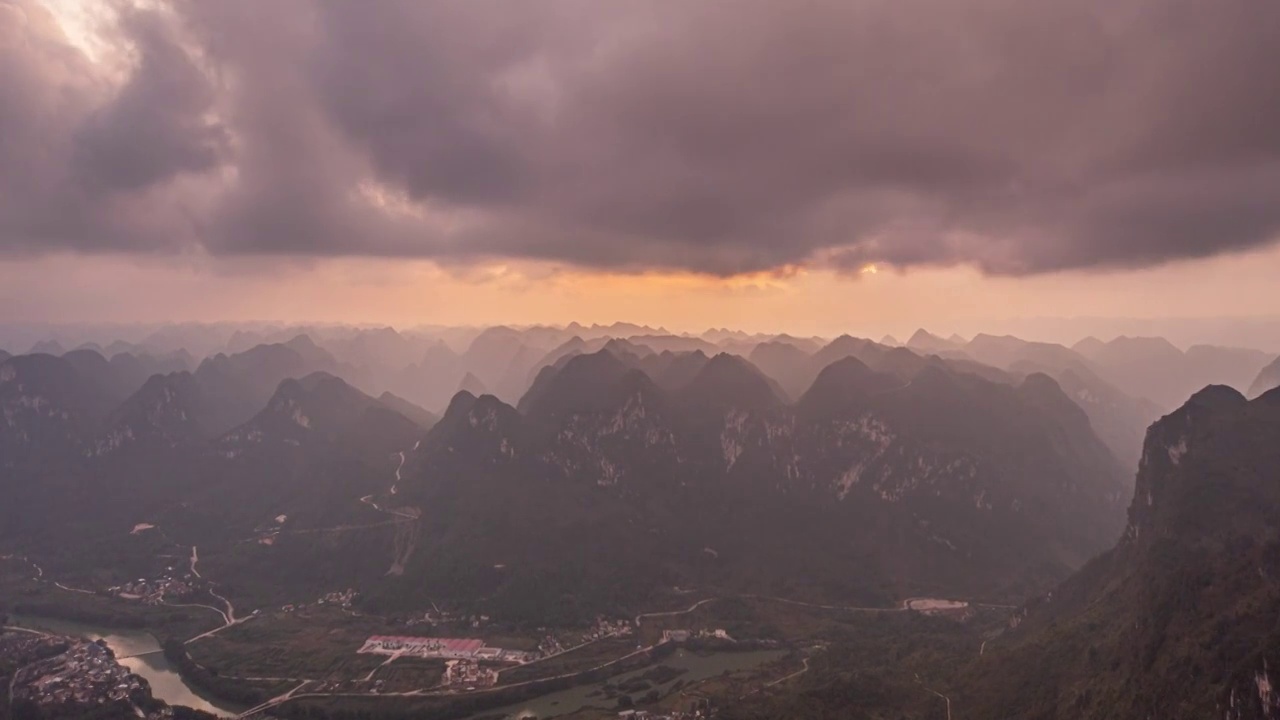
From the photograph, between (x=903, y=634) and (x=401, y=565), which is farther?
(x=401, y=565)

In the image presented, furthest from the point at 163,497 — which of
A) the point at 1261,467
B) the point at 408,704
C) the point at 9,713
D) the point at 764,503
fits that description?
the point at 1261,467

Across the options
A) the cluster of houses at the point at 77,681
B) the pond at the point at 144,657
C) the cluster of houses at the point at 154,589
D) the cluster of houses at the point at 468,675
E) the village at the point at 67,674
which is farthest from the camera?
the cluster of houses at the point at 154,589

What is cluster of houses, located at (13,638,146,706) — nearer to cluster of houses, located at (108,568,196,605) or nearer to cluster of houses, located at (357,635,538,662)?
cluster of houses, located at (108,568,196,605)

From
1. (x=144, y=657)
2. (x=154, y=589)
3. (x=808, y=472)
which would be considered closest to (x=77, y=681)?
(x=144, y=657)

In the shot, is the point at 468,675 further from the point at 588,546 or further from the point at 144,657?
the point at 144,657

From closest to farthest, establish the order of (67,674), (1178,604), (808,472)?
1. (1178,604)
2. (67,674)
3. (808,472)

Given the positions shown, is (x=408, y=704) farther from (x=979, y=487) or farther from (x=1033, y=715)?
(x=979, y=487)

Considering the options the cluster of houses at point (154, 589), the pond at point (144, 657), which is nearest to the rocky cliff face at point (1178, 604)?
the pond at point (144, 657)

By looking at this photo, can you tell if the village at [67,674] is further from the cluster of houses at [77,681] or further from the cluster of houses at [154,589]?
the cluster of houses at [154,589]

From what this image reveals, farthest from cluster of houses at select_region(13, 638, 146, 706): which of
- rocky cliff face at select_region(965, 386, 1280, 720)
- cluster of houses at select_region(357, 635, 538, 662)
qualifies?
rocky cliff face at select_region(965, 386, 1280, 720)
